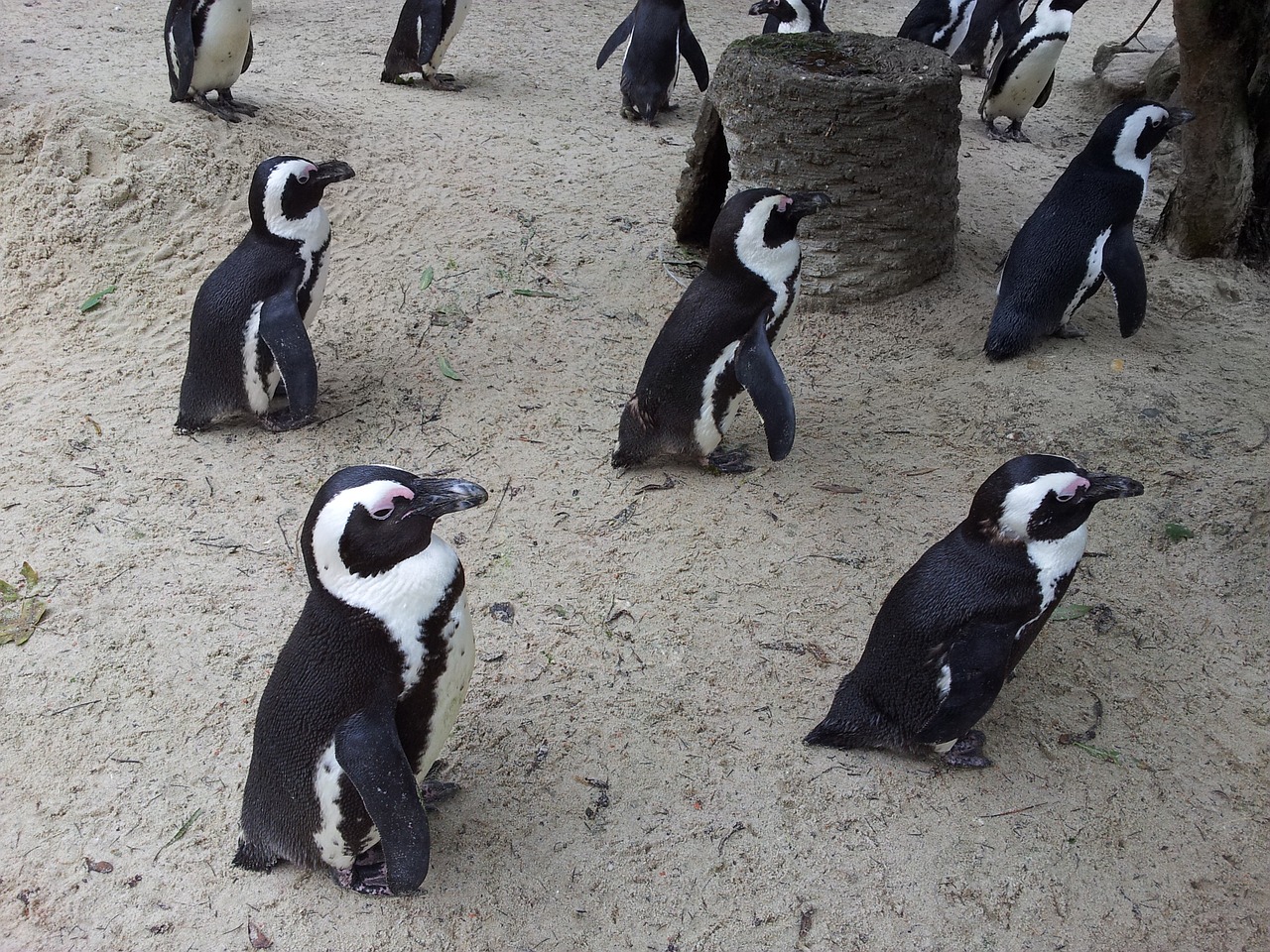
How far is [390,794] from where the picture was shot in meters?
2.16

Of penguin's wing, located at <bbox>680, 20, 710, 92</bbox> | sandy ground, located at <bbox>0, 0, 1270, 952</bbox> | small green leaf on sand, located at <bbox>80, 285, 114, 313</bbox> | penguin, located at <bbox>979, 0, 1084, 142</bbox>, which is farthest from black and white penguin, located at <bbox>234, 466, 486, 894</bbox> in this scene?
penguin, located at <bbox>979, 0, 1084, 142</bbox>

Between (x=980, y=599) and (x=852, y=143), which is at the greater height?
(x=852, y=143)

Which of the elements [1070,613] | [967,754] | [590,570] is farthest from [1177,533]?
[590,570]

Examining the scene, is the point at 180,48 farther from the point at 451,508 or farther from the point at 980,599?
the point at 980,599

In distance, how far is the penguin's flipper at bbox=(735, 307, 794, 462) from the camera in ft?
12.4

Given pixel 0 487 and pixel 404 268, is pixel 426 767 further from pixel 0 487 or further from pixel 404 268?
pixel 404 268

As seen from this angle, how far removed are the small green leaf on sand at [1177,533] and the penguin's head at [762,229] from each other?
5.43 feet

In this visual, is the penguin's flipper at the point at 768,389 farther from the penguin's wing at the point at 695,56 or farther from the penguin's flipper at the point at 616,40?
the penguin's flipper at the point at 616,40

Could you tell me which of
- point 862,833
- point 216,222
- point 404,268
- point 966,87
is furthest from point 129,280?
point 966,87

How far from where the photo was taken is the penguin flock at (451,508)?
7.34ft

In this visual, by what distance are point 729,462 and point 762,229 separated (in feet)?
3.06

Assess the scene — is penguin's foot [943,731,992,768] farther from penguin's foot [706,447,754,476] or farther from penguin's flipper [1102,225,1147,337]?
penguin's flipper [1102,225,1147,337]

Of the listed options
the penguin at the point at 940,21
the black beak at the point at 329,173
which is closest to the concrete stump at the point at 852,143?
the black beak at the point at 329,173

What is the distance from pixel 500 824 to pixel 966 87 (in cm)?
806
